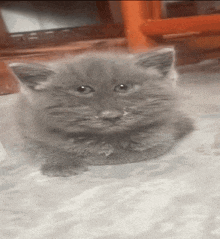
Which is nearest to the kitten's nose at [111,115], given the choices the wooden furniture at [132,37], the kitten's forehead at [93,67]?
the kitten's forehead at [93,67]

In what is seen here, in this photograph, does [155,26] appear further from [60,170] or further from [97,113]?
[60,170]

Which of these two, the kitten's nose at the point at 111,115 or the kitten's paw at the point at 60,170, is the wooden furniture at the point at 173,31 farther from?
the kitten's paw at the point at 60,170

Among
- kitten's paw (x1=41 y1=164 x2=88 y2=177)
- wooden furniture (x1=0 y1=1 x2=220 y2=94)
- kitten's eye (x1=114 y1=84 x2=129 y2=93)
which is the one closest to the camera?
kitten's paw (x1=41 y1=164 x2=88 y2=177)

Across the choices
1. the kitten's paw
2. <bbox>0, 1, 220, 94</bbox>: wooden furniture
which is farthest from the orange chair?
the kitten's paw

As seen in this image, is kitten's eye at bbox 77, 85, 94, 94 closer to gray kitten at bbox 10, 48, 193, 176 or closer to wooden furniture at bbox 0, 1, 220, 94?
gray kitten at bbox 10, 48, 193, 176

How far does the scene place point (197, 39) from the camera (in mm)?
822

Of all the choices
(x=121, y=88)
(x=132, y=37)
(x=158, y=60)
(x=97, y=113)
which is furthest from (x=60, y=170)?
(x=132, y=37)

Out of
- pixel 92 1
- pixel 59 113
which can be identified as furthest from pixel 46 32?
pixel 59 113

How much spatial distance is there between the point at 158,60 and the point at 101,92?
203mm

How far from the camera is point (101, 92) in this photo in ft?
2.20

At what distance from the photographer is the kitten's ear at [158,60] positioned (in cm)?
71

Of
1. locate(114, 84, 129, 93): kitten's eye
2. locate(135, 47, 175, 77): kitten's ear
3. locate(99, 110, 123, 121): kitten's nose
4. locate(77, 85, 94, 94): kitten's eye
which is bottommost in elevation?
locate(99, 110, 123, 121): kitten's nose

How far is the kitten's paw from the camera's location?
1.87ft

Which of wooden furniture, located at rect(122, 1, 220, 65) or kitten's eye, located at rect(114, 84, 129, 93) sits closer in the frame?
kitten's eye, located at rect(114, 84, 129, 93)
